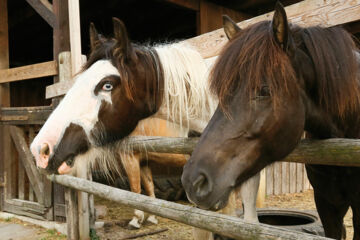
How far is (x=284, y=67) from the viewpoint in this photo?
1128 mm

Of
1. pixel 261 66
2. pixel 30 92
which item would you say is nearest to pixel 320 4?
pixel 261 66

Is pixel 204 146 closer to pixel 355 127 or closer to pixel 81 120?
pixel 355 127

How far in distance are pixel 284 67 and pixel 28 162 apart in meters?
4.32

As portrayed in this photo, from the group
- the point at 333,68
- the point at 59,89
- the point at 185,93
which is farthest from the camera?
the point at 59,89

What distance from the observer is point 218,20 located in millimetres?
5066

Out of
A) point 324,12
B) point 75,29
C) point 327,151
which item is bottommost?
point 327,151

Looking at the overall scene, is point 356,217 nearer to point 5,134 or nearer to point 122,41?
point 122,41

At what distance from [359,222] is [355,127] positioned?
0.76 metres

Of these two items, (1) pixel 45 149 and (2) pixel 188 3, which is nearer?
(1) pixel 45 149

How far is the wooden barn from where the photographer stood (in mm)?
3209

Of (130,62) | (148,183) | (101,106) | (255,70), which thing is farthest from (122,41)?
(148,183)

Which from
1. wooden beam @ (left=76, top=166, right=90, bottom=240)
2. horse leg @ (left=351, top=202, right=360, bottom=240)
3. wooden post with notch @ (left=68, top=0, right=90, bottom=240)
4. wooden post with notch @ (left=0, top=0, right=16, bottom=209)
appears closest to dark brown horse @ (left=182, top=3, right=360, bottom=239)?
horse leg @ (left=351, top=202, right=360, bottom=240)

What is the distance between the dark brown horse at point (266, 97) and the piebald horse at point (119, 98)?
488 millimetres

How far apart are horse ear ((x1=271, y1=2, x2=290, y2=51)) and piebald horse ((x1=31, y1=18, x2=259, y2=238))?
558mm
